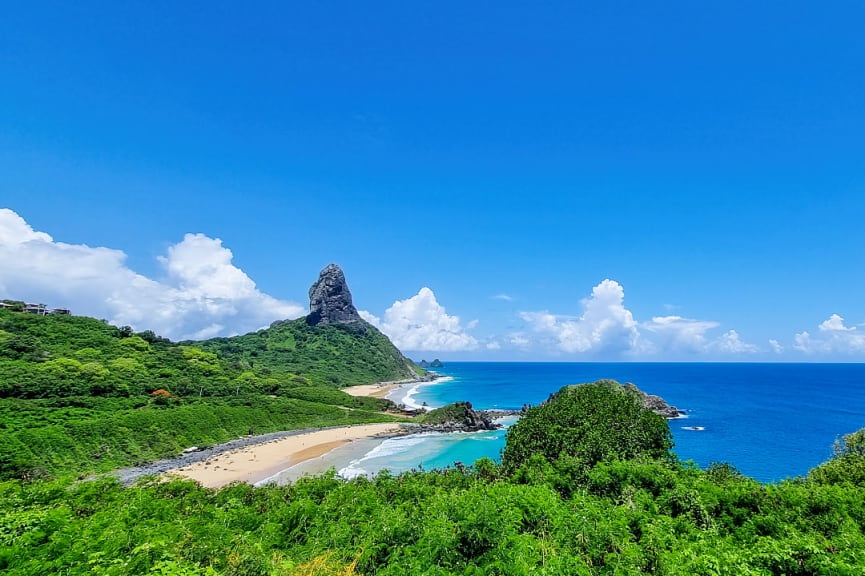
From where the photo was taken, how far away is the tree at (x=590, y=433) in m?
20.7

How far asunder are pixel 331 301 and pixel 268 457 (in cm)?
13085

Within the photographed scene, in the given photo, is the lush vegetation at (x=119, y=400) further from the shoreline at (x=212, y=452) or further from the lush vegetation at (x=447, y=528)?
the lush vegetation at (x=447, y=528)

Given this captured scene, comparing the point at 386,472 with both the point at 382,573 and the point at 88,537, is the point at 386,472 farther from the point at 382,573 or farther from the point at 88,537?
the point at 88,537

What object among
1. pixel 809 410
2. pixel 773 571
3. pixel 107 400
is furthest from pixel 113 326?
pixel 809 410

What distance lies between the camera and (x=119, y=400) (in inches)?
1892

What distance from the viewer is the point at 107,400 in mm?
47094

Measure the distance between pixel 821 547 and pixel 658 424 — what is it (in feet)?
47.6

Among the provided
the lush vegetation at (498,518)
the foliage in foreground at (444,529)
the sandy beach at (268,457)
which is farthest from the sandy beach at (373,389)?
the foliage in foreground at (444,529)

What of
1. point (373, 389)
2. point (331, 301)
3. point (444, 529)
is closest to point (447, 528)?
point (444, 529)

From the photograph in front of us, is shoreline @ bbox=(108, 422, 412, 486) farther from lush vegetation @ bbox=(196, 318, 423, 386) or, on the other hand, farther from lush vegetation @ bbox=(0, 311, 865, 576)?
lush vegetation @ bbox=(196, 318, 423, 386)

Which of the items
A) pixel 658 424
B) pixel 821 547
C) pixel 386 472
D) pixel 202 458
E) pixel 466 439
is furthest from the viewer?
pixel 466 439

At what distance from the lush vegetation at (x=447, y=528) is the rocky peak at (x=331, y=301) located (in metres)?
158

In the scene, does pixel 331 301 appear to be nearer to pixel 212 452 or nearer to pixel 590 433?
pixel 212 452

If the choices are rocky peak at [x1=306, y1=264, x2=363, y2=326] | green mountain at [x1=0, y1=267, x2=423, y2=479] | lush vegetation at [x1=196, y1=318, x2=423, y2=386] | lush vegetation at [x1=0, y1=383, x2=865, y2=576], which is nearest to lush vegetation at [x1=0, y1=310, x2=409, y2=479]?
green mountain at [x1=0, y1=267, x2=423, y2=479]
